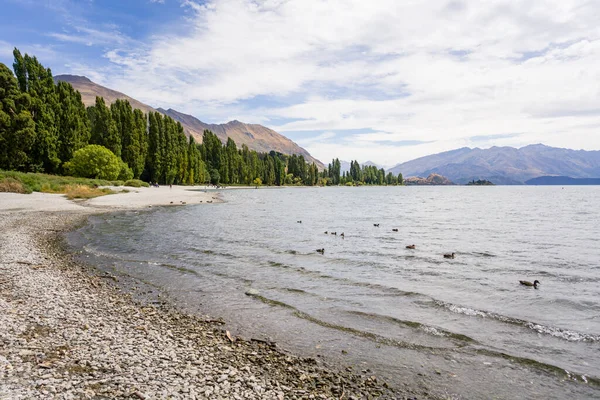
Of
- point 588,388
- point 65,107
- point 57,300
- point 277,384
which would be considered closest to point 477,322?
point 588,388

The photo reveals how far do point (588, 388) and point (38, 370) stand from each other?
1006 centimetres

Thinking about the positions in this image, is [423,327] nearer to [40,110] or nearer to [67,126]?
[40,110]

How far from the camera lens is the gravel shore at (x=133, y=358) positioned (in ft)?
18.2

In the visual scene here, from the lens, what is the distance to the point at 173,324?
8969 millimetres

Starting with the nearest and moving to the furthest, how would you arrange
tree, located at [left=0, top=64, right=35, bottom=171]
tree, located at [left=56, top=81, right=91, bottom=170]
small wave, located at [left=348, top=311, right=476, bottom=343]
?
small wave, located at [left=348, top=311, right=476, bottom=343], tree, located at [left=0, top=64, right=35, bottom=171], tree, located at [left=56, top=81, right=91, bottom=170]

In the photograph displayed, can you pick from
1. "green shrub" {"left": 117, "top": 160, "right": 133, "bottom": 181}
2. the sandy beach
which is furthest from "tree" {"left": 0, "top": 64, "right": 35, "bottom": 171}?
the sandy beach

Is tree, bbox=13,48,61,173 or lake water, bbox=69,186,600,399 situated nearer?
lake water, bbox=69,186,600,399

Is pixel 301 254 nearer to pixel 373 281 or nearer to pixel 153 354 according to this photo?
pixel 373 281

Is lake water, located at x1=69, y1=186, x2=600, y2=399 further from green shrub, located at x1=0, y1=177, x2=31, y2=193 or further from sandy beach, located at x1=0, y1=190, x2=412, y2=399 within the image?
green shrub, located at x1=0, y1=177, x2=31, y2=193

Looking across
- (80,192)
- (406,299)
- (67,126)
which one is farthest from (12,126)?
(406,299)

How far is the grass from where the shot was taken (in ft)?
144

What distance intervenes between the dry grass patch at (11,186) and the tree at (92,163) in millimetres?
25779

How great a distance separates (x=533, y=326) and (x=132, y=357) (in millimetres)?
10412

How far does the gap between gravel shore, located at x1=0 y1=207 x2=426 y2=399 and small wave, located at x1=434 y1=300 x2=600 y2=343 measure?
546 cm
